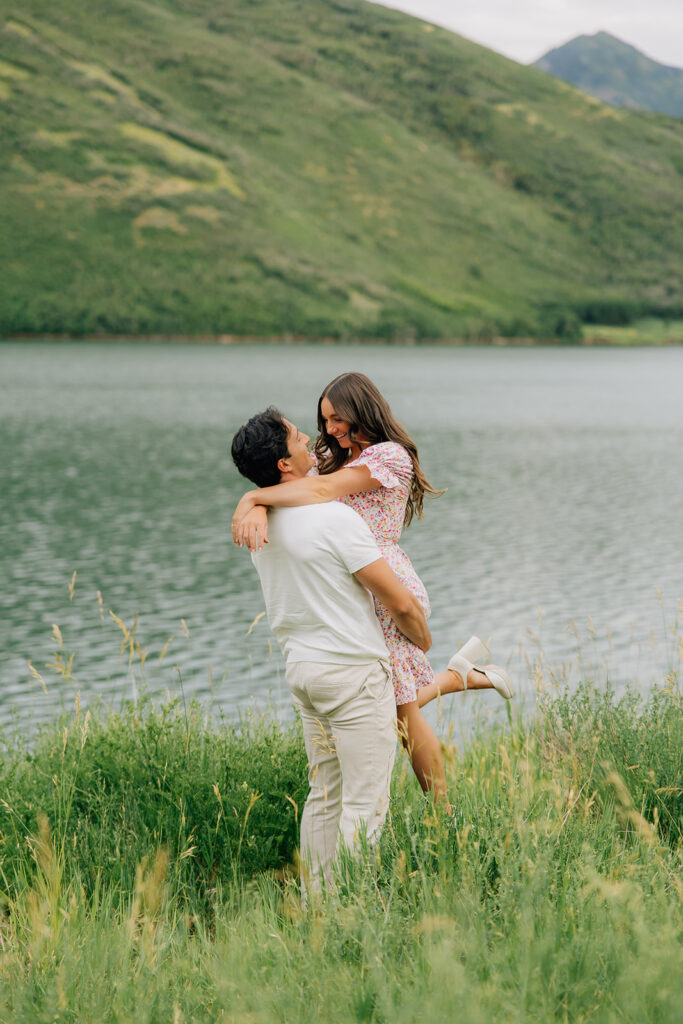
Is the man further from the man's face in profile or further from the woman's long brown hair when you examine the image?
the woman's long brown hair

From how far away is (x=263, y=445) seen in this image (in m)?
3.94

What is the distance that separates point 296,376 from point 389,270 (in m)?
106

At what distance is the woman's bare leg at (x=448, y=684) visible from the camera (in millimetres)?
4512

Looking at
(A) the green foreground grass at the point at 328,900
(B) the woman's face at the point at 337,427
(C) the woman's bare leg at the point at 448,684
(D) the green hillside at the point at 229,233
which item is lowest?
(A) the green foreground grass at the point at 328,900

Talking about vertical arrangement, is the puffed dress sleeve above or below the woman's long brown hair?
below

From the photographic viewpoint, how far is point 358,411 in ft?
14.1

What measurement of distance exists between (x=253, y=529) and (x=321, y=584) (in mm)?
349

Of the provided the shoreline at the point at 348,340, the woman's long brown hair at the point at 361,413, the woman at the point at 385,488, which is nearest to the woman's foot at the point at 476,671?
the woman at the point at 385,488

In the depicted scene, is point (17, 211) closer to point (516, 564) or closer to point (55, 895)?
point (516, 564)

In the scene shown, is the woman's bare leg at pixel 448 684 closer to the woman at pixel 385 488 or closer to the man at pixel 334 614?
the woman at pixel 385 488

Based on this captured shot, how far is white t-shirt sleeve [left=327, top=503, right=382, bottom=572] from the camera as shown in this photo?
388 centimetres

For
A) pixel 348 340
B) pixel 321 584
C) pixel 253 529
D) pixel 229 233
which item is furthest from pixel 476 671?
pixel 229 233

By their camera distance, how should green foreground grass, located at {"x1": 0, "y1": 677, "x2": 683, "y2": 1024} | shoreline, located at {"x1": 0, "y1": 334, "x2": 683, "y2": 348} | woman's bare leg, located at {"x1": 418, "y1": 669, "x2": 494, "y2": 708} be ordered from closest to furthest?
1. green foreground grass, located at {"x1": 0, "y1": 677, "x2": 683, "y2": 1024}
2. woman's bare leg, located at {"x1": 418, "y1": 669, "x2": 494, "y2": 708}
3. shoreline, located at {"x1": 0, "y1": 334, "x2": 683, "y2": 348}

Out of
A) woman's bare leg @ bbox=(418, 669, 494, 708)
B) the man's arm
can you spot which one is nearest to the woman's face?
the man's arm
